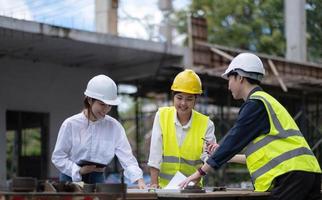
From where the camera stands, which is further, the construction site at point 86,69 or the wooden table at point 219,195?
the construction site at point 86,69

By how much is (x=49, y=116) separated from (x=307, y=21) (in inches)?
307

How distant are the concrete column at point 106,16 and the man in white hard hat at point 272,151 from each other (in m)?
10.4

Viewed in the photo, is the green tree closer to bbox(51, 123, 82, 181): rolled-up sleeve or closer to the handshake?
the handshake

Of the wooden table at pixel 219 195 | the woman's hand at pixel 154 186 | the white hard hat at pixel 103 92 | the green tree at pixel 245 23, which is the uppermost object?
the green tree at pixel 245 23

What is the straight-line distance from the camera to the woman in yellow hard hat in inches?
246

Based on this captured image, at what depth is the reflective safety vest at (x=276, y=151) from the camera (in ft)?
16.0

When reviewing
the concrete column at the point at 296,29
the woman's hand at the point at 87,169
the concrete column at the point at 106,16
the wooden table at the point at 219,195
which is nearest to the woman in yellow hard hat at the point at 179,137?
the woman's hand at the point at 87,169

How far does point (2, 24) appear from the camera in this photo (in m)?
11.4

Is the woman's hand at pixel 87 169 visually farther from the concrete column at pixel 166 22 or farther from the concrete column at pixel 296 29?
the concrete column at pixel 296 29

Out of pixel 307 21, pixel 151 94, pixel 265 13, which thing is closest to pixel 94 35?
pixel 151 94

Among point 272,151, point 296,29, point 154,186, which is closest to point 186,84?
point 154,186

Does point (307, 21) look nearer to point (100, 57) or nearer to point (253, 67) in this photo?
point (100, 57)

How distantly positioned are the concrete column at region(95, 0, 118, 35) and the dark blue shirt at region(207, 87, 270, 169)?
10351 millimetres

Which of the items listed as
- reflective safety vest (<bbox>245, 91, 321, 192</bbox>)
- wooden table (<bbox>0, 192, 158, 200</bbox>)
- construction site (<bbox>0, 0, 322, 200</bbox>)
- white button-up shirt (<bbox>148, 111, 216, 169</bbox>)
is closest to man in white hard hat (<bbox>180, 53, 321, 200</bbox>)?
reflective safety vest (<bbox>245, 91, 321, 192</bbox>)
